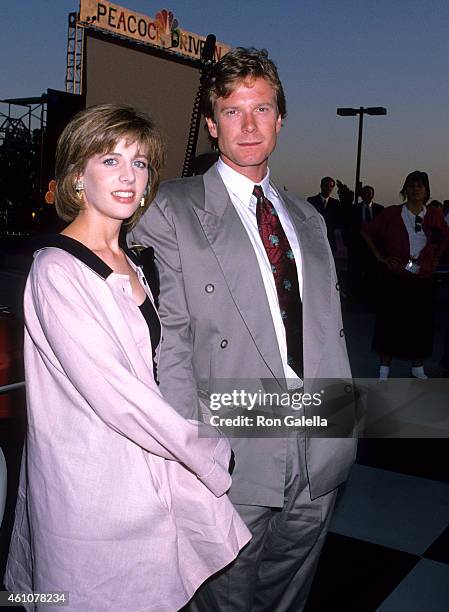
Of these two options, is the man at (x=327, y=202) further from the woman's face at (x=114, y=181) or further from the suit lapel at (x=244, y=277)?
the woman's face at (x=114, y=181)

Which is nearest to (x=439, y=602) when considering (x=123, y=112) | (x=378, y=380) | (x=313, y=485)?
(x=313, y=485)

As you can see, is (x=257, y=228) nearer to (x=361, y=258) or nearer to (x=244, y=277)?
(x=244, y=277)

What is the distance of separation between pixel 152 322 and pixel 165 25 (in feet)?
82.0

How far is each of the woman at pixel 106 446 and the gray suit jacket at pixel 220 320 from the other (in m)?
0.16

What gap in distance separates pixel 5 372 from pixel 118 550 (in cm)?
256

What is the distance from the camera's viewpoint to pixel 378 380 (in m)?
5.49

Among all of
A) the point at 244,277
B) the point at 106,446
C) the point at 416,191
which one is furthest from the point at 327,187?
the point at 106,446

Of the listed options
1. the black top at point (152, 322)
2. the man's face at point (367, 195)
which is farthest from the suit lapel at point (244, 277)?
the man's face at point (367, 195)

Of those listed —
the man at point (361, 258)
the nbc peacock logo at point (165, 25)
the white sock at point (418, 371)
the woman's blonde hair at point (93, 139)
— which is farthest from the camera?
the nbc peacock logo at point (165, 25)

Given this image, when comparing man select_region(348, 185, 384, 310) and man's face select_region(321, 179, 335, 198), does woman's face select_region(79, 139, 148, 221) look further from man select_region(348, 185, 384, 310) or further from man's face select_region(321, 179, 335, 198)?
man select_region(348, 185, 384, 310)

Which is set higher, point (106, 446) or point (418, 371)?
point (106, 446)

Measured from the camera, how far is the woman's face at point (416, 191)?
17.0 feet

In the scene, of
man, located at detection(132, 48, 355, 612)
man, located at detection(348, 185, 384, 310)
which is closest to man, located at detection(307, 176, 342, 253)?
man, located at detection(348, 185, 384, 310)

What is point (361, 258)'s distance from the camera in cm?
944
